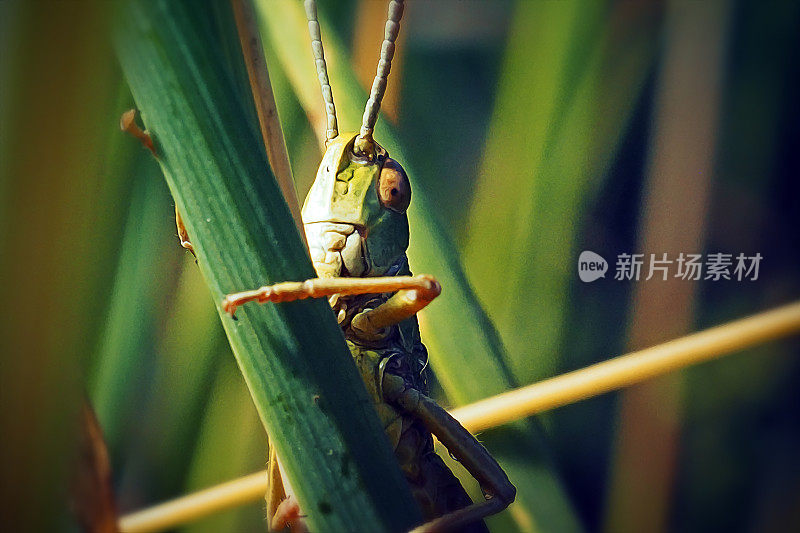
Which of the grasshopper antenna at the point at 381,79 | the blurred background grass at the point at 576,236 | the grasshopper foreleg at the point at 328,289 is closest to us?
the grasshopper foreleg at the point at 328,289

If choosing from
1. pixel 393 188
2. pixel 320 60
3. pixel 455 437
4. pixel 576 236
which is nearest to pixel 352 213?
pixel 393 188

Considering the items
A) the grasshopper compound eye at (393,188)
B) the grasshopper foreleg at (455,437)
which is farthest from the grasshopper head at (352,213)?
the grasshopper foreleg at (455,437)

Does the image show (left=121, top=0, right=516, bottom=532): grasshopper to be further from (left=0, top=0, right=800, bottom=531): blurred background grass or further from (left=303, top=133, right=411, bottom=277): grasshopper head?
(left=0, top=0, right=800, bottom=531): blurred background grass

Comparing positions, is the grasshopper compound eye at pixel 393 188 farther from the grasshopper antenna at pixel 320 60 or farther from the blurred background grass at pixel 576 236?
the blurred background grass at pixel 576 236

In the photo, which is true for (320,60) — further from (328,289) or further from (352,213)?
(328,289)

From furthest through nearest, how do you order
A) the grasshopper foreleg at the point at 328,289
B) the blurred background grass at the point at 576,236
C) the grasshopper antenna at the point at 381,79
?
1. the blurred background grass at the point at 576,236
2. the grasshopper antenna at the point at 381,79
3. the grasshopper foreleg at the point at 328,289

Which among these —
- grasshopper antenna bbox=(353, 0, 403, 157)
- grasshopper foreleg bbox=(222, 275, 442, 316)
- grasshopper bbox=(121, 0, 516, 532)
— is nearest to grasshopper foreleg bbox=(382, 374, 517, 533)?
grasshopper bbox=(121, 0, 516, 532)
